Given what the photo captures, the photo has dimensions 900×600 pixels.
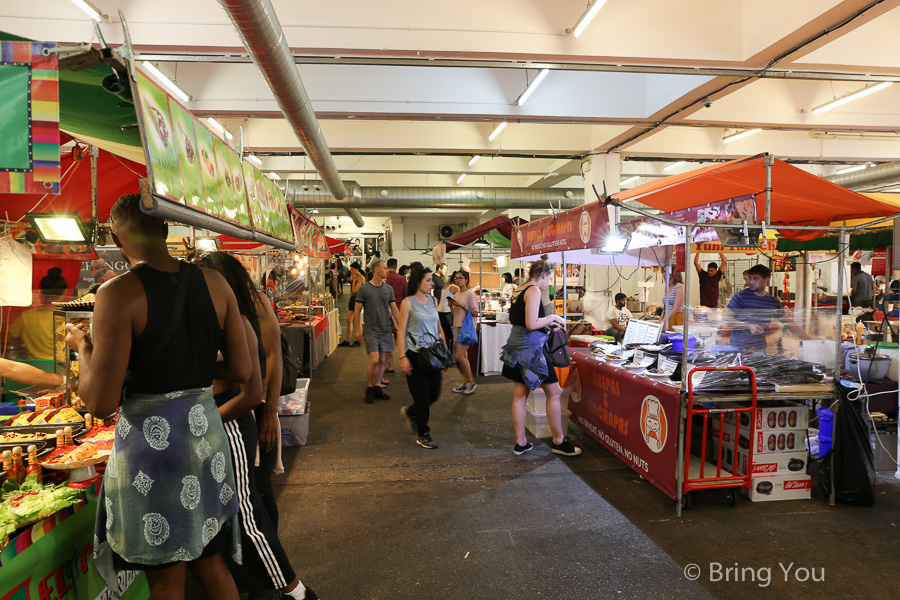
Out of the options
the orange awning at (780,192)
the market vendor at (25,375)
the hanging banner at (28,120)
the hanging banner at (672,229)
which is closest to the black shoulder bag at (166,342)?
the hanging banner at (28,120)

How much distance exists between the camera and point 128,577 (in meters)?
2.27

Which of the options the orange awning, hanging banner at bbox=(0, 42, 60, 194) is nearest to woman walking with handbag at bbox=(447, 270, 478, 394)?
the orange awning

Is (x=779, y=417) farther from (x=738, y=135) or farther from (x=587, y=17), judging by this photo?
(x=738, y=135)

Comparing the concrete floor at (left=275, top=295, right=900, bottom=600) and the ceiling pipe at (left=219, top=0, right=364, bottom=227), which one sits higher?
the ceiling pipe at (left=219, top=0, right=364, bottom=227)

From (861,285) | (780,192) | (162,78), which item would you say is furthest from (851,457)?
(861,285)

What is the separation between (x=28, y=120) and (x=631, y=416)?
429 cm

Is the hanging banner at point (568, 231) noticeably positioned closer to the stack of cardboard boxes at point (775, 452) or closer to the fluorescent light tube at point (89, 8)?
the stack of cardboard boxes at point (775, 452)

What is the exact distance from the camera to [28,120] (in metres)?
1.61

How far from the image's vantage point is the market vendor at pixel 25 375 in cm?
295

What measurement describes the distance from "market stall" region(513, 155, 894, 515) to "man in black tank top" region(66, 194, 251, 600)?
2998mm

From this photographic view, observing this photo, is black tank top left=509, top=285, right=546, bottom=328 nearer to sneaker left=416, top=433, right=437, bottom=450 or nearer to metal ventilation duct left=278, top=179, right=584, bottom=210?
sneaker left=416, top=433, right=437, bottom=450

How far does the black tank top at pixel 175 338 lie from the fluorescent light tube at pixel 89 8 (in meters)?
5.12

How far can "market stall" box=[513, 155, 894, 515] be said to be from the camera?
3803 millimetres

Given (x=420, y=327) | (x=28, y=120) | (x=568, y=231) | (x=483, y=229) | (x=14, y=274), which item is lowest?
(x=420, y=327)
